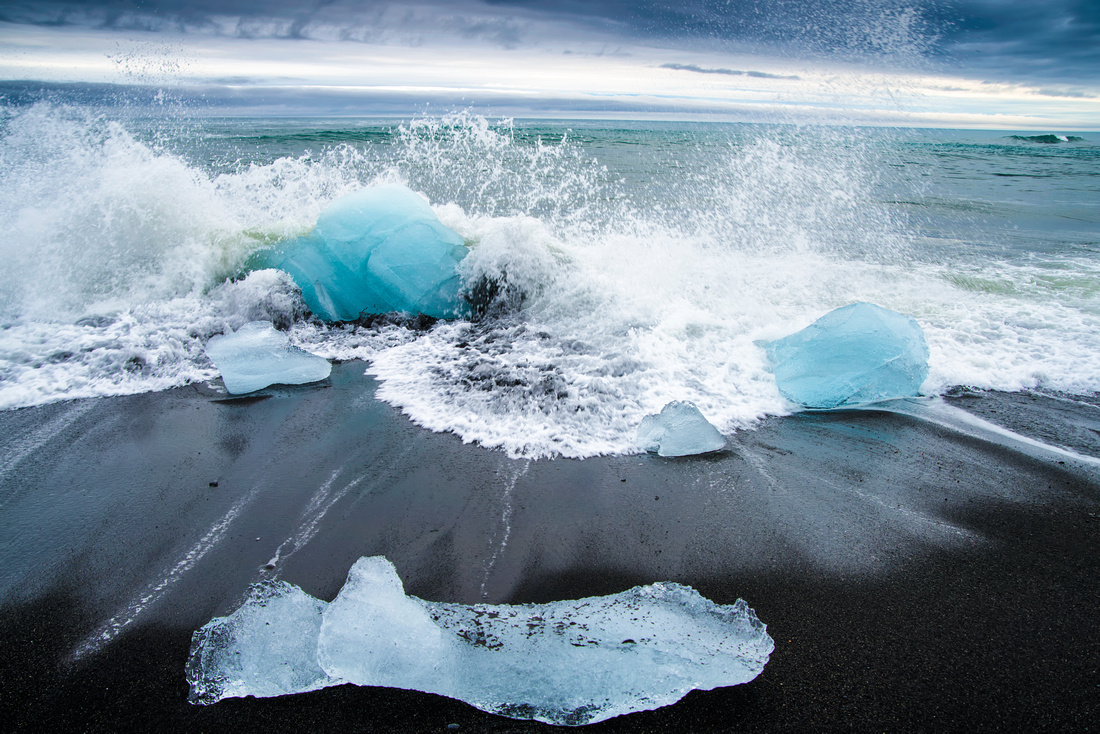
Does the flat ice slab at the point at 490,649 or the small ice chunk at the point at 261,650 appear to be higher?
the flat ice slab at the point at 490,649

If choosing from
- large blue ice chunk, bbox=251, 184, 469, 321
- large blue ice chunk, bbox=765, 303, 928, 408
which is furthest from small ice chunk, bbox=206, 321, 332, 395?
large blue ice chunk, bbox=765, 303, 928, 408

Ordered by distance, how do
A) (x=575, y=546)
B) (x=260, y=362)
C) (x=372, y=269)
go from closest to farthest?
(x=575, y=546)
(x=260, y=362)
(x=372, y=269)

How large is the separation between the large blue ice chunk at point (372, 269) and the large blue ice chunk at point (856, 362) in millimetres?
3413

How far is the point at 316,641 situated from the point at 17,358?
452cm

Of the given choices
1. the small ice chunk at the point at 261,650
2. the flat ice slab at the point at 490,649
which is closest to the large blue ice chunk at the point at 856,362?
the flat ice slab at the point at 490,649

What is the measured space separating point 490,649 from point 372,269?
4.75m

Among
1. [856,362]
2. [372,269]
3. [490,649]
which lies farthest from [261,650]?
[372,269]

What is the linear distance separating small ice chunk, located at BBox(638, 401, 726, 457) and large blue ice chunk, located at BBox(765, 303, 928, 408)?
1087 millimetres

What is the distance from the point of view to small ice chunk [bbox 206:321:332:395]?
4348mm

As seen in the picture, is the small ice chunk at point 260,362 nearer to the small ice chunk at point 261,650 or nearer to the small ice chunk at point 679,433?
the small ice chunk at point 261,650

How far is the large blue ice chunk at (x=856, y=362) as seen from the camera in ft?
13.8

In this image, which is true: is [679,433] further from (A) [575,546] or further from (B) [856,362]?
(B) [856,362]

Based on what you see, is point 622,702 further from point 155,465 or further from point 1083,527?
point 155,465

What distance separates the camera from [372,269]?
5.98m
